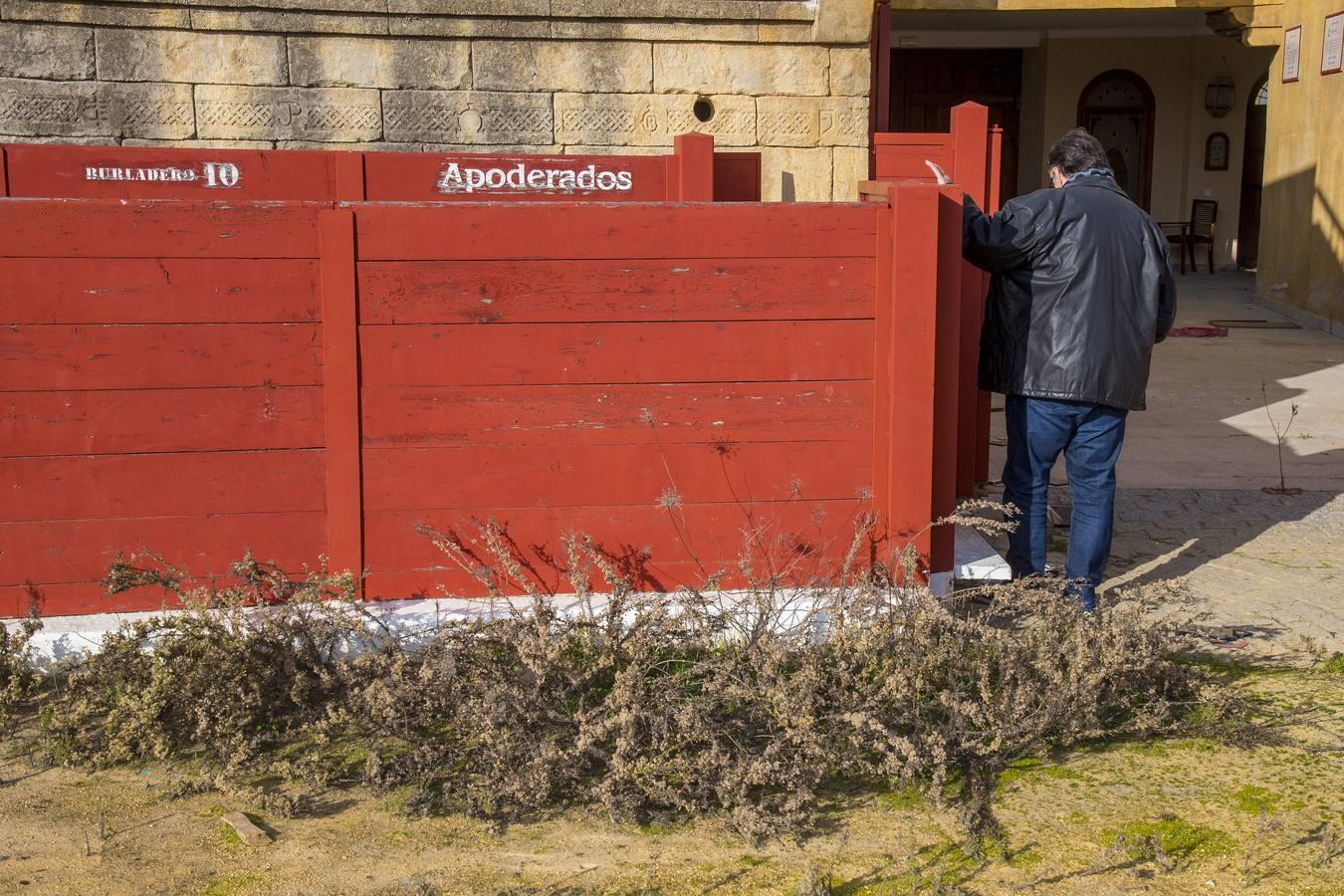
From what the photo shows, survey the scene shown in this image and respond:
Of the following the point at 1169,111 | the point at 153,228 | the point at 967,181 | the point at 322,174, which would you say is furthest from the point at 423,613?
the point at 1169,111

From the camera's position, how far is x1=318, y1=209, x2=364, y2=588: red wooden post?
14.6 feet

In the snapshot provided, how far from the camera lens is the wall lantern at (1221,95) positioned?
19.7 m

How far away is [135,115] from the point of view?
354 inches

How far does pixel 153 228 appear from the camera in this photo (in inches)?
171

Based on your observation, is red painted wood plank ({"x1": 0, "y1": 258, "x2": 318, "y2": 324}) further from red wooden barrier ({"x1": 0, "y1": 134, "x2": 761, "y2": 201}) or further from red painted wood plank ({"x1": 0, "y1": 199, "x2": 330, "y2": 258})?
red wooden barrier ({"x1": 0, "y1": 134, "x2": 761, "y2": 201})

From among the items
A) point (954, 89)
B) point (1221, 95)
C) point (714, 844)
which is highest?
point (954, 89)

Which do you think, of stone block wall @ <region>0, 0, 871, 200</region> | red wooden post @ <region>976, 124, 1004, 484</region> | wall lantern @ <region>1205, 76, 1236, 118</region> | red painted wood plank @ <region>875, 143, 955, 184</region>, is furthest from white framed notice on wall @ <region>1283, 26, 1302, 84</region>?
red wooden post @ <region>976, 124, 1004, 484</region>

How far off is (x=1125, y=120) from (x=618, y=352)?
17868mm

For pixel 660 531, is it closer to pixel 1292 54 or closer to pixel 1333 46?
pixel 1333 46

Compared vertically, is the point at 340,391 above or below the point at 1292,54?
below

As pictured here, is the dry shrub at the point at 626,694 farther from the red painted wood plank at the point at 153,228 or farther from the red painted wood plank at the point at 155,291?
the red painted wood plank at the point at 153,228

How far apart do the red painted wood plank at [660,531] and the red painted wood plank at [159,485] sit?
277mm

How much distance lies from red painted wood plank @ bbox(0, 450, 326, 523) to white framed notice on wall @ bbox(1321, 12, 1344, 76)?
41.1 ft

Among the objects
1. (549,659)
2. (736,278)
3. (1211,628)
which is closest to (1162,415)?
(1211,628)
